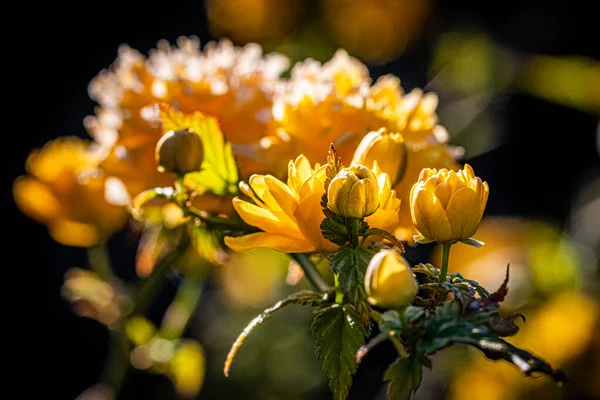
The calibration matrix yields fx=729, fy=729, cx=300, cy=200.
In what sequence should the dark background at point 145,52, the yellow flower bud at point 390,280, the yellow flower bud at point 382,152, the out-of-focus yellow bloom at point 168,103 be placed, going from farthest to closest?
the dark background at point 145,52
the out-of-focus yellow bloom at point 168,103
the yellow flower bud at point 382,152
the yellow flower bud at point 390,280

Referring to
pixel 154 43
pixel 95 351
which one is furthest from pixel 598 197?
pixel 154 43

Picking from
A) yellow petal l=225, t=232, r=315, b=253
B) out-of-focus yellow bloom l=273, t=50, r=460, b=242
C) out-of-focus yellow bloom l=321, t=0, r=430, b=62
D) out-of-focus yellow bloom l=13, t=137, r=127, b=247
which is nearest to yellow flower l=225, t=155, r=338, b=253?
yellow petal l=225, t=232, r=315, b=253

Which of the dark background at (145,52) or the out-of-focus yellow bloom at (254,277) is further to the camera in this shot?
the dark background at (145,52)

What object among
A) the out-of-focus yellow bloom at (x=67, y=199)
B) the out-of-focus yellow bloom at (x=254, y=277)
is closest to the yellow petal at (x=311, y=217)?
the out-of-focus yellow bloom at (x=67, y=199)

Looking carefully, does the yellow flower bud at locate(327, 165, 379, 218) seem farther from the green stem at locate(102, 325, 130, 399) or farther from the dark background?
the dark background

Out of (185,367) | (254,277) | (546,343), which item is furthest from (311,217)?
(254,277)

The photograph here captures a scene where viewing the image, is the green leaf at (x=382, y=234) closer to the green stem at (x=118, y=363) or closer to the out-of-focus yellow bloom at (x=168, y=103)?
the out-of-focus yellow bloom at (x=168, y=103)

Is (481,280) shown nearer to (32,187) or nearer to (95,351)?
(32,187)
